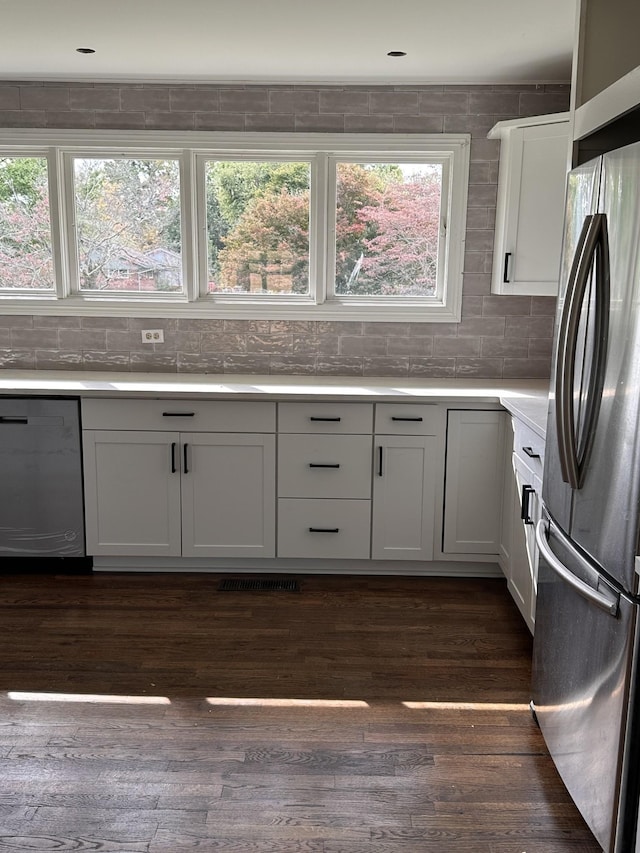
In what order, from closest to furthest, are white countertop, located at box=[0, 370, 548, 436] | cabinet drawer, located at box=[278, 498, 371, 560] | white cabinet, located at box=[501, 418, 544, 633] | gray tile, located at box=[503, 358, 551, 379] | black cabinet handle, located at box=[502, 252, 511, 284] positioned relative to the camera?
1. white cabinet, located at box=[501, 418, 544, 633]
2. white countertop, located at box=[0, 370, 548, 436]
3. cabinet drawer, located at box=[278, 498, 371, 560]
4. black cabinet handle, located at box=[502, 252, 511, 284]
5. gray tile, located at box=[503, 358, 551, 379]

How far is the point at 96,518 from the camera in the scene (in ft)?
12.3

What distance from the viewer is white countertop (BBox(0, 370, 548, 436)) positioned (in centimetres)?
361

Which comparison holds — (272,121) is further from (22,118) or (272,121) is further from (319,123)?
(22,118)

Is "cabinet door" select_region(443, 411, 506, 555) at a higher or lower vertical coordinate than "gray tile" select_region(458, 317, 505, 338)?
lower

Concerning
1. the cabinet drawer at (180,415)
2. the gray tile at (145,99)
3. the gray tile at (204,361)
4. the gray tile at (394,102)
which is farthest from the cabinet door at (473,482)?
the gray tile at (145,99)

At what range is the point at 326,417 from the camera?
144 inches

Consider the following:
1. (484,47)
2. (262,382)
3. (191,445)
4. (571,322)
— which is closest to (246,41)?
(484,47)

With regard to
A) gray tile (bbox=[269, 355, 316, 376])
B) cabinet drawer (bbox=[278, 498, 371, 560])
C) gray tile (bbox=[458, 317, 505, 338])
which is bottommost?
cabinet drawer (bbox=[278, 498, 371, 560])

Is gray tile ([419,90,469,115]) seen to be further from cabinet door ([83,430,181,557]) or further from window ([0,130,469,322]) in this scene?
cabinet door ([83,430,181,557])

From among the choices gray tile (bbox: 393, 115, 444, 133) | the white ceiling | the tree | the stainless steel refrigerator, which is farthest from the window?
the stainless steel refrigerator

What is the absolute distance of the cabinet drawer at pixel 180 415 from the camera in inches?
143

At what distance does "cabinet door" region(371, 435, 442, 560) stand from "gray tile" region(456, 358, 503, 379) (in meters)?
0.72

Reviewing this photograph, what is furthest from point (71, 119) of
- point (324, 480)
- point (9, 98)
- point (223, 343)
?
point (324, 480)

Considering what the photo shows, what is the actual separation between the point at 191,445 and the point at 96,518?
0.59 meters
